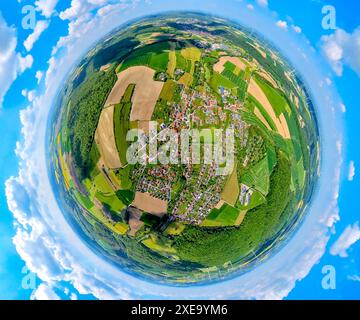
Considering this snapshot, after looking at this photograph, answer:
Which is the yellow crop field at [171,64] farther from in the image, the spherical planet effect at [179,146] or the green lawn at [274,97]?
the green lawn at [274,97]

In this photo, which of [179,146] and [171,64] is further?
[171,64]

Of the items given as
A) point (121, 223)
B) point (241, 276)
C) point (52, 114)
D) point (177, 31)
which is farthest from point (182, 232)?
point (177, 31)

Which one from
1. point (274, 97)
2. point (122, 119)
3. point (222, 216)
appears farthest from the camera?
point (274, 97)

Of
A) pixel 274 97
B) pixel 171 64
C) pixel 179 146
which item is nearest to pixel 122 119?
pixel 179 146

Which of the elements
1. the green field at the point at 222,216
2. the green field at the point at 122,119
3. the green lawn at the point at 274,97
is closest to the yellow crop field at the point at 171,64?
the green field at the point at 122,119

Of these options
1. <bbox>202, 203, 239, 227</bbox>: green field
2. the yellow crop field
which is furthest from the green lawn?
<bbox>202, 203, 239, 227</bbox>: green field

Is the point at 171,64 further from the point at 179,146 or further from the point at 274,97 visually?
the point at 274,97

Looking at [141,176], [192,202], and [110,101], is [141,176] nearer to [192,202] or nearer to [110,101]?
[192,202]

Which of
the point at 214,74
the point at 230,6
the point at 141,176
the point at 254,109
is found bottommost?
the point at 141,176
